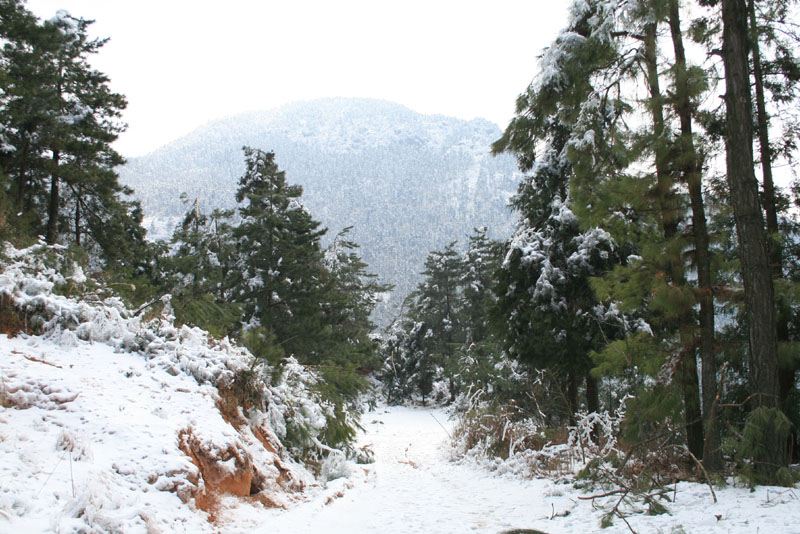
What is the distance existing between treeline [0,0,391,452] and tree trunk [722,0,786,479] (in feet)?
21.7

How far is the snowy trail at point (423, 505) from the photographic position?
5398 millimetres

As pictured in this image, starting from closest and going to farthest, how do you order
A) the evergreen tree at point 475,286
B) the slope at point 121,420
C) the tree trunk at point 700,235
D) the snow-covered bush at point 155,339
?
the slope at point 121,420 < the tree trunk at point 700,235 < the snow-covered bush at point 155,339 < the evergreen tree at point 475,286

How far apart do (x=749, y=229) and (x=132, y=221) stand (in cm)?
2024

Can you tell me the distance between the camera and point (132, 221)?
1920 cm

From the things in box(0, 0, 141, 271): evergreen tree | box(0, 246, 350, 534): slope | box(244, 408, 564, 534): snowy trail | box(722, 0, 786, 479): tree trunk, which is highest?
box(0, 0, 141, 271): evergreen tree

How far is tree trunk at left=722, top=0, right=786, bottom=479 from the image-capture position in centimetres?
511

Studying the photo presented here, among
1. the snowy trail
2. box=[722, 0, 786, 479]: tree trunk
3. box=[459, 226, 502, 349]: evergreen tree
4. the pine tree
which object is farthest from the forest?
box=[459, 226, 502, 349]: evergreen tree

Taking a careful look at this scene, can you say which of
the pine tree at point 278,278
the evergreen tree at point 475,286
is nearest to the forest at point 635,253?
the pine tree at point 278,278

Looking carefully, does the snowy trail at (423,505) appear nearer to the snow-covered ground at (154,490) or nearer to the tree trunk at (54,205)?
the snow-covered ground at (154,490)

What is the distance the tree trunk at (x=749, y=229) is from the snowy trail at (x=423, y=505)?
2.74m

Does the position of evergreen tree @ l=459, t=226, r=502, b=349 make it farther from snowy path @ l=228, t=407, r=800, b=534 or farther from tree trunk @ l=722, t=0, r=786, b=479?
tree trunk @ l=722, t=0, r=786, b=479

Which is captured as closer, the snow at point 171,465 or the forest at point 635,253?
the snow at point 171,465

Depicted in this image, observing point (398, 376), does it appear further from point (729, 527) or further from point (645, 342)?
point (729, 527)

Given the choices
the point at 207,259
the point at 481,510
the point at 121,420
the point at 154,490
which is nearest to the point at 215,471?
the point at 154,490
